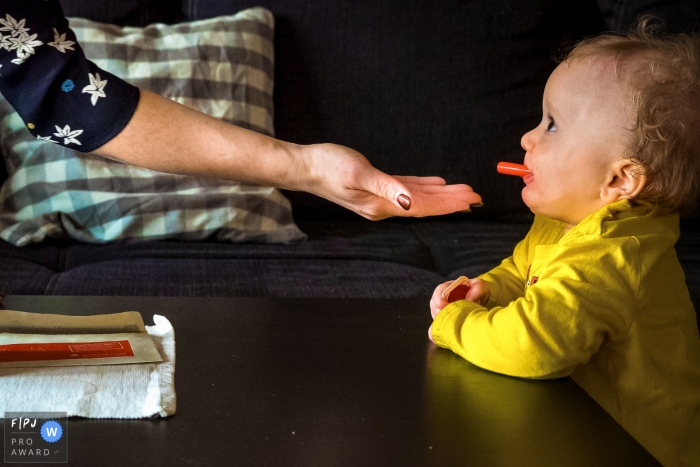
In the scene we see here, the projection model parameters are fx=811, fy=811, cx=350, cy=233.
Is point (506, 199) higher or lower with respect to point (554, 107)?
lower

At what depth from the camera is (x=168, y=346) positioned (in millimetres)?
854

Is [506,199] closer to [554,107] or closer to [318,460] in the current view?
[554,107]

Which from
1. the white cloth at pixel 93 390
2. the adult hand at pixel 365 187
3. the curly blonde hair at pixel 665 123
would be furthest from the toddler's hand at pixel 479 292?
the white cloth at pixel 93 390

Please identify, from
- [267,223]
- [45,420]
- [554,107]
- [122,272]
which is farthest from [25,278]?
[554,107]

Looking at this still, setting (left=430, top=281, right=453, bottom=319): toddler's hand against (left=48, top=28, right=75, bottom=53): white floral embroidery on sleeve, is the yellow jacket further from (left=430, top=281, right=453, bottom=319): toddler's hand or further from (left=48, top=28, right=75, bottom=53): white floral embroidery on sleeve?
(left=48, top=28, right=75, bottom=53): white floral embroidery on sleeve

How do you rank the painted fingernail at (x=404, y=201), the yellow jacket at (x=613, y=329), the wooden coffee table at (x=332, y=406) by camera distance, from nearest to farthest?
the wooden coffee table at (x=332, y=406)
the yellow jacket at (x=613, y=329)
the painted fingernail at (x=404, y=201)

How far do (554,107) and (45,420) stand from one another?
0.77 meters

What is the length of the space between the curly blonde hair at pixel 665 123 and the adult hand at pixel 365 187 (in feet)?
0.73

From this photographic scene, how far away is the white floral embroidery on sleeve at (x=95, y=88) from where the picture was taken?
42.3 inches

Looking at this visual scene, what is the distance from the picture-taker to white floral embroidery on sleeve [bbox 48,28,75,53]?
3.51 ft

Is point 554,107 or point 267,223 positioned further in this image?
point 267,223

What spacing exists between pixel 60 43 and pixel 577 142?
0.70 m

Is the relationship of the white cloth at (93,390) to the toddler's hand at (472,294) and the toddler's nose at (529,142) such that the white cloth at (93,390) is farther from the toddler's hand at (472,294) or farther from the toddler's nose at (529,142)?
the toddler's nose at (529,142)

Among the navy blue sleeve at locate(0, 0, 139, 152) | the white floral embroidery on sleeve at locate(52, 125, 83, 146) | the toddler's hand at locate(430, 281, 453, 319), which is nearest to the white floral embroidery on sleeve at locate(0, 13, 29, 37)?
the navy blue sleeve at locate(0, 0, 139, 152)
